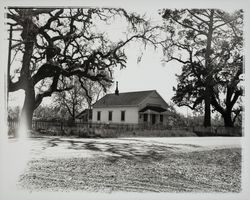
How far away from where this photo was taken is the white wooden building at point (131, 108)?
6531mm

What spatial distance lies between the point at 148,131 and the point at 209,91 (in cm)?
154

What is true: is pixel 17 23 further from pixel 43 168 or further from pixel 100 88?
pixel 43 168

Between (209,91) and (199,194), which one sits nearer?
(199,194)

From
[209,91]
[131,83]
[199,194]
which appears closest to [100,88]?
[131,83]

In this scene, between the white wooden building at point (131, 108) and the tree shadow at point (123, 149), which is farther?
the white wooden building at point (131, 108)

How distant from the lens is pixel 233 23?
6.37m

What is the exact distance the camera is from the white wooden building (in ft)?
21.4

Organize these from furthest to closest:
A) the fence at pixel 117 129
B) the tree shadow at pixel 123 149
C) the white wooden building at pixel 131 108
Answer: the white wooden building at pixel 131 108 → the fence at pixel 117 129 → the tree shadow at pixel 123 149

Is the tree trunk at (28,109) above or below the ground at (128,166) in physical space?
above

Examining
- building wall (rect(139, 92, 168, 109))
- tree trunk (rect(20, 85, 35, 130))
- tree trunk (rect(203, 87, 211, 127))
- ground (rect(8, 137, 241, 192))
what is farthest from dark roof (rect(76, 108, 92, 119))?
tree trunk (rect(203, 87, 211, 127))

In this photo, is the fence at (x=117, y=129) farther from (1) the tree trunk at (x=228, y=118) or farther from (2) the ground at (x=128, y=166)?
(2) the ground at (x=128, y=166)

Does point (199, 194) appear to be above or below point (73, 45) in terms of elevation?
below

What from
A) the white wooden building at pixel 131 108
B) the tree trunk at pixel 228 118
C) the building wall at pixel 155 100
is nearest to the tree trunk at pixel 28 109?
the white wooden building at pixel 131 108

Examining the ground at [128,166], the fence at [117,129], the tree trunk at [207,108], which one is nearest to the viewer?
the ground at [128,166]
